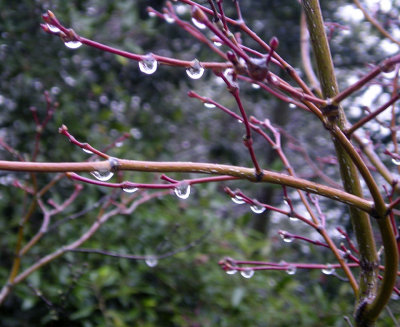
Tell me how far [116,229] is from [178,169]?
2.16 meters

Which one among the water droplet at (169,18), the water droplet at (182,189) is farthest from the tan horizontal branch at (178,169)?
the water droplet at (169,18)

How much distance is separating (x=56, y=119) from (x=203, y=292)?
4.57 feet

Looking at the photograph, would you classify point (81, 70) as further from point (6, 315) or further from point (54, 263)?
point (6, 315)

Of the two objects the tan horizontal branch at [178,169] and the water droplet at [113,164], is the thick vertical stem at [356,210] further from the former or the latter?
the water droplet at [113,164]

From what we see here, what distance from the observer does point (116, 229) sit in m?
2.83

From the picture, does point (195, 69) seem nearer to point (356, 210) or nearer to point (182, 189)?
point (182, 189)

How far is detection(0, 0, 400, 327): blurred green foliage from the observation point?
262cm

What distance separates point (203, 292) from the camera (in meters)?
2.90

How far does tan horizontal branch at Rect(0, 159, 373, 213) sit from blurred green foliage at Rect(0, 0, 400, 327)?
1724mm

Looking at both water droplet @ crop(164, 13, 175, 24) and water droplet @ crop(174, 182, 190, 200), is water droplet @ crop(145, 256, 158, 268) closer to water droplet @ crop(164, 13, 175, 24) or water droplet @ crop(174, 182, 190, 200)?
water droplet @ crop(174, 182, 190, 200)

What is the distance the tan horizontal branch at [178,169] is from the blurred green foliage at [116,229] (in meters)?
1.72

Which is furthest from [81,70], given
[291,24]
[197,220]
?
[291,24]

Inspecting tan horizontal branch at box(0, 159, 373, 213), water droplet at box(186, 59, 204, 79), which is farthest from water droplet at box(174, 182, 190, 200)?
water droplet at box(186, 59, 204, 79)

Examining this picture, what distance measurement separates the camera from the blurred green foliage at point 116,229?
262 cm
